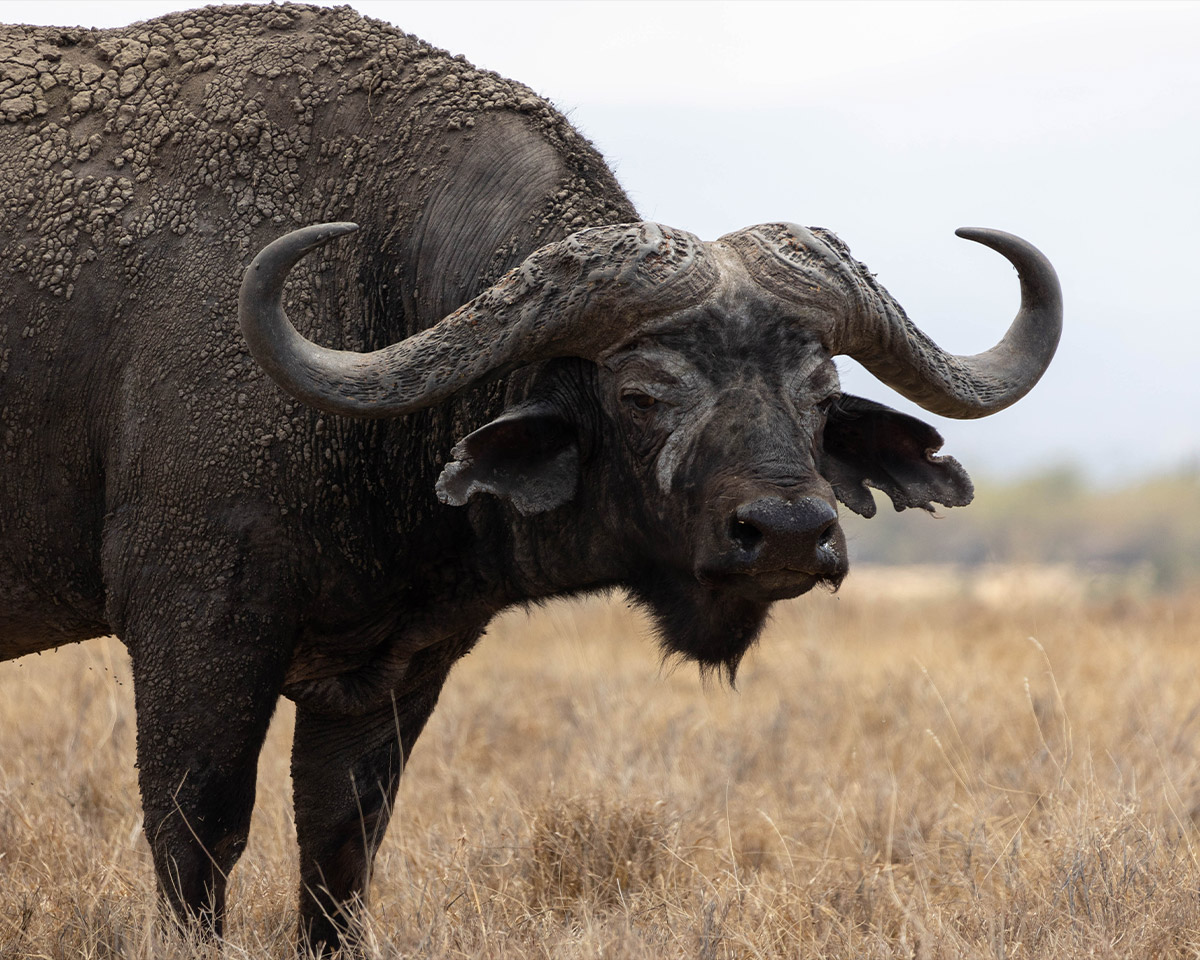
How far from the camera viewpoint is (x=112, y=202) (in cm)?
443

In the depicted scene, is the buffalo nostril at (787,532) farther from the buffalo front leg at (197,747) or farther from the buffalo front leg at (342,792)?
the buffalo front leg at (342,792)

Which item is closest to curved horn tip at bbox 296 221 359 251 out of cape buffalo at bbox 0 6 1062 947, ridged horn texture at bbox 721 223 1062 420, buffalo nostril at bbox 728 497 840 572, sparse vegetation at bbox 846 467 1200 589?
cape buffalo at bbox 0 6 1062 947

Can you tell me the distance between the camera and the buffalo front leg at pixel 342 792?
5.08m

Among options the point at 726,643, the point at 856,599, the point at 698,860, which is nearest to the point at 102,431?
the point at 726,643

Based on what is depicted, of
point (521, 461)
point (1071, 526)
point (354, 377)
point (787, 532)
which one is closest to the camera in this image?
point (787, 532)

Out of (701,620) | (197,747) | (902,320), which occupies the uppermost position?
(902,320)

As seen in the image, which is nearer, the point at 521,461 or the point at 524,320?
the point at 524,320

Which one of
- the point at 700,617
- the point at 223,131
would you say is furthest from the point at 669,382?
the point at 223,131

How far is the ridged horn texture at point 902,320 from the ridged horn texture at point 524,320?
209mm

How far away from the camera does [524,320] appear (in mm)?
3887

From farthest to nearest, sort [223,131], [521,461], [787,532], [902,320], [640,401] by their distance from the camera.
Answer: [223,131], [902,320], [521,461], [640,401], [787,532]

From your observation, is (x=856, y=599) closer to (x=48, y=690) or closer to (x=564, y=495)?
(x=48, y=690)

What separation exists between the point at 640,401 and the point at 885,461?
36.7 inches

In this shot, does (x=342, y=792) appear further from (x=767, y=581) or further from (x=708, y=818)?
(x=767, y=581)
